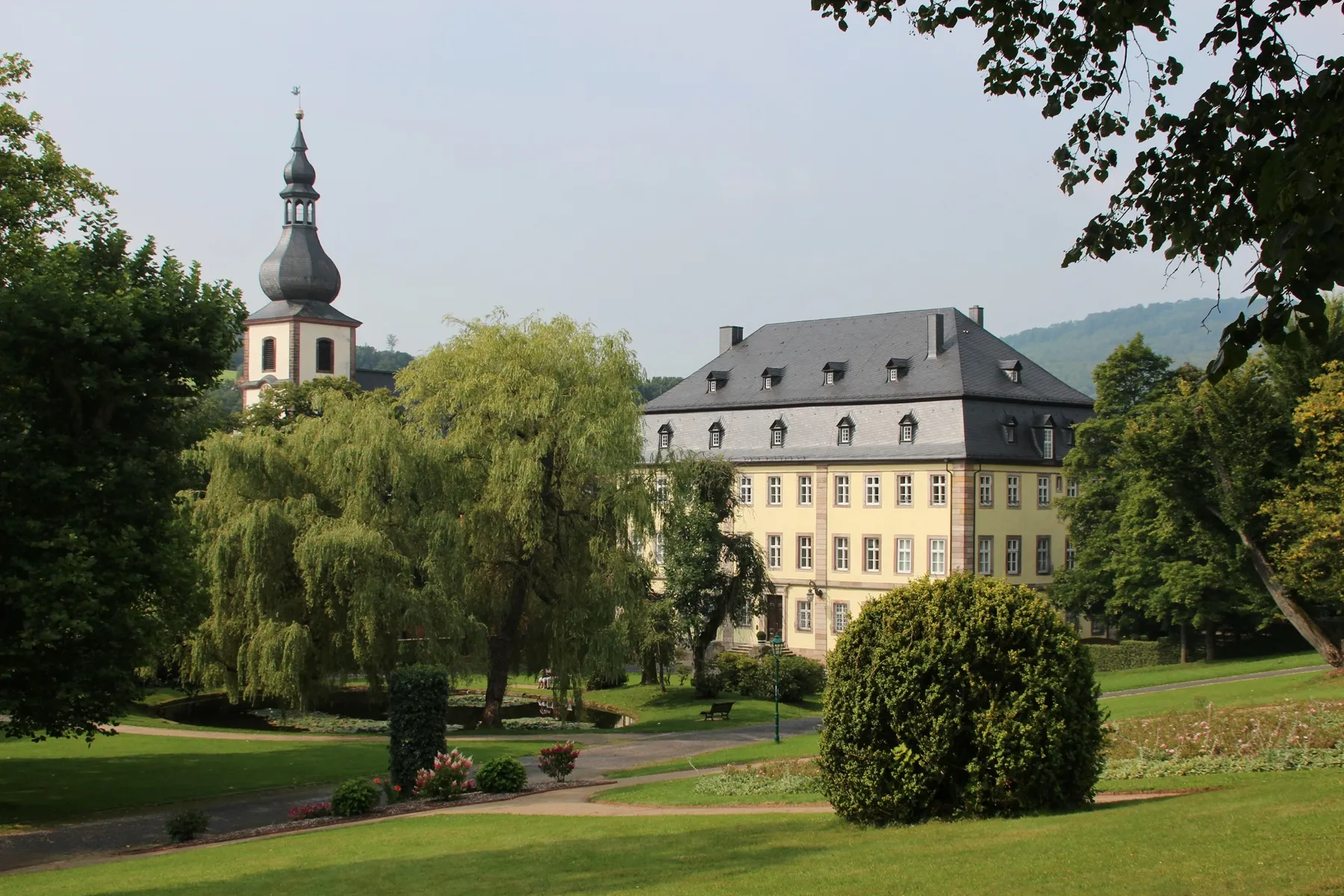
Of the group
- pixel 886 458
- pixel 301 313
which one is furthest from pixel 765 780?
pixel 301 313

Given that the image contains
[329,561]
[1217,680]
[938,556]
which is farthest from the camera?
[938,556]

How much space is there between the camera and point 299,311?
83438mm

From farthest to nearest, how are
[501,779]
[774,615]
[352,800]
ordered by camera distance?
[774,615] < [501,779] < [352,800]

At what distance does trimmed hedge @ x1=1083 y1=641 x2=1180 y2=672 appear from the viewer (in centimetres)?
4897

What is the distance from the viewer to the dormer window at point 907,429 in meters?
57.7

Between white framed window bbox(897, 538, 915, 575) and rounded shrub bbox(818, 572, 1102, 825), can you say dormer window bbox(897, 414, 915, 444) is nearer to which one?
white framed window bbox(897, 538, 915, 575)

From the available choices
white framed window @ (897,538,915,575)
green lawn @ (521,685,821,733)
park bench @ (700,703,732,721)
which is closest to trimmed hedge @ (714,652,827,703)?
green lawn @ (521,685,821,733)

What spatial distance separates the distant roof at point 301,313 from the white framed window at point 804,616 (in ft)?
127

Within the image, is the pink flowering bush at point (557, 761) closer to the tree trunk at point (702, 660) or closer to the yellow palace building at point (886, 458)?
the tree trunk at point (702, 660)

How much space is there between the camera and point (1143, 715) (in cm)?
2755

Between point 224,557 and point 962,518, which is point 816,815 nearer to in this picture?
point 224,557

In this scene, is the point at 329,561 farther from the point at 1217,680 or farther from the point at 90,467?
the point at 1217,680

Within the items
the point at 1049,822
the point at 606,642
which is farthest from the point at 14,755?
the point at 1049,822

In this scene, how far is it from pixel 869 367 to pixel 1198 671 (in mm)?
22216
